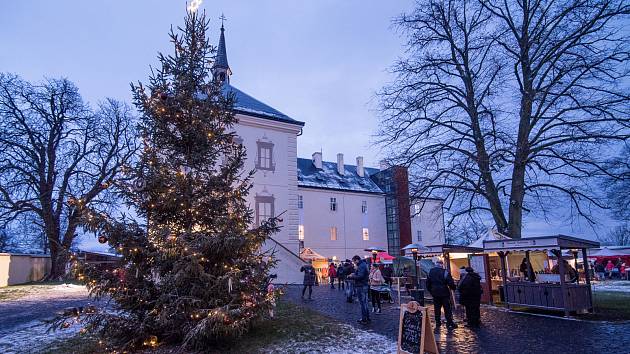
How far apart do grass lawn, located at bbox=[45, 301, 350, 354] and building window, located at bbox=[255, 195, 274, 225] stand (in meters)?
16.8

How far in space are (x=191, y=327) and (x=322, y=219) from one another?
116ft

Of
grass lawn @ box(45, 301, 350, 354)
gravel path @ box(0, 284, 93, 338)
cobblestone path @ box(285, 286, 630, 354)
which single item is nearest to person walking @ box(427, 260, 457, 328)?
cobblestone path @ box(285, 286, 630, 354)

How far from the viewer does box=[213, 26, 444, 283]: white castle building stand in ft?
94.5

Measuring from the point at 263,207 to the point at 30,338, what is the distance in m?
18.7

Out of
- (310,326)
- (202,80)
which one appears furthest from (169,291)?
(202,80)

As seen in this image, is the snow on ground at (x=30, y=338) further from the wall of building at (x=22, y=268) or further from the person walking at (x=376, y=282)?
the wall of building at (x=22, y=268)

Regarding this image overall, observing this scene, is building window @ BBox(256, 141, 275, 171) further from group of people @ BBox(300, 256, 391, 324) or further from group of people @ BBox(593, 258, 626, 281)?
group of people @ BBox(593, 258, 626, 281)

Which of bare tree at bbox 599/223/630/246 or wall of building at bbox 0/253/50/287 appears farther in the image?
bare tree at bbox 599/223/630/246

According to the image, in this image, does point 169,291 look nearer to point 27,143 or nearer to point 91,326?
point 91,326

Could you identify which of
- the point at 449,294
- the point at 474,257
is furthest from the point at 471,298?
the point at 474,257

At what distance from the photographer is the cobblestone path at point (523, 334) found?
327 inches

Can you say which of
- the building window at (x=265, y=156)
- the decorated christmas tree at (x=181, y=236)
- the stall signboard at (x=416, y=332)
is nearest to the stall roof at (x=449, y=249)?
the decorated christmas tree at (x=181, y=236)

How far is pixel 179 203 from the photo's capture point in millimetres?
9203

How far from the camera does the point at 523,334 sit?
980cm
